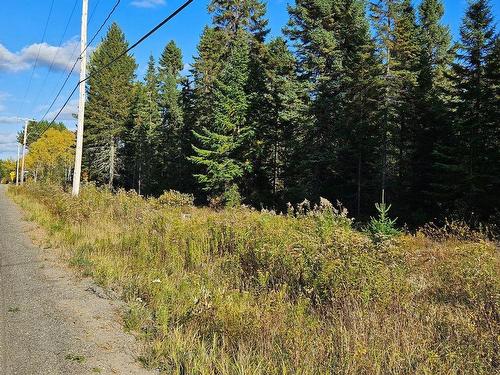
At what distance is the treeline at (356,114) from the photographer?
74.9ft

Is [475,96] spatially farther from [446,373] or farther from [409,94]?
[446,373]

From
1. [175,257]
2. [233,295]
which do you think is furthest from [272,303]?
[175,257]

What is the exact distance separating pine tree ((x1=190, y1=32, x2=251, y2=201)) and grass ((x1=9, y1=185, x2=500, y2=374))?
2424 cm

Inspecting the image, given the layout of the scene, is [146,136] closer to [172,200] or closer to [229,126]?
[229,126]

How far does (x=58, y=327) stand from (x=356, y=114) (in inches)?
1025

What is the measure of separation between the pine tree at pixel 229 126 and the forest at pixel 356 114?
10cm

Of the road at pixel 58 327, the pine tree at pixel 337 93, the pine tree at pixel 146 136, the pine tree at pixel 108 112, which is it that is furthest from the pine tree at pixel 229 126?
the pine tree at pixel 108 112

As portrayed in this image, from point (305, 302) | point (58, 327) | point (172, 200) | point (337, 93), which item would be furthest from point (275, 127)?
point (58, 327)

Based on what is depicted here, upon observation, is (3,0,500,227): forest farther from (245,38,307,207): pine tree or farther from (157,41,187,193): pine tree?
(157,41,187,193): pine tree

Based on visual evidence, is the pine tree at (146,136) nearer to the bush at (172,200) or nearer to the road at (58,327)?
the bush at (172,200)

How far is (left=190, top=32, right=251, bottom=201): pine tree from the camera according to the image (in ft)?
107

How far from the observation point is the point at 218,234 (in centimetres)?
866

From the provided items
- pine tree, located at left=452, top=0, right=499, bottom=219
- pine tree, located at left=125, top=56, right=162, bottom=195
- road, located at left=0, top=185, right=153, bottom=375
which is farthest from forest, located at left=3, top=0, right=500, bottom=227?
road, located at left=0, top=185, right=153, bottom=375

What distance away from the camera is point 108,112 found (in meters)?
60.3
